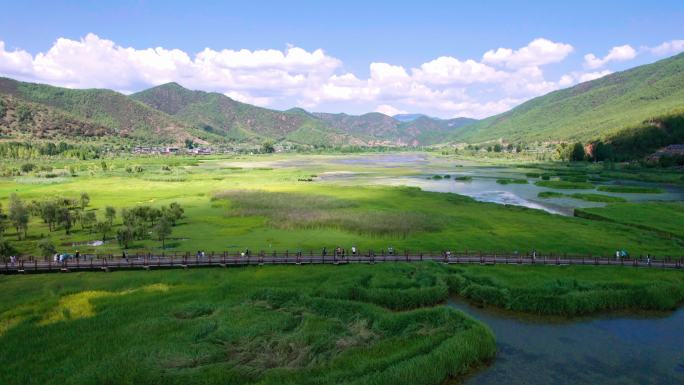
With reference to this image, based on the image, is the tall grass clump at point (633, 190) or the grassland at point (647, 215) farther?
the tall grass clump at point (633, 190)

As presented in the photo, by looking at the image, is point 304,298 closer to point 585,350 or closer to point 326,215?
point 585,350

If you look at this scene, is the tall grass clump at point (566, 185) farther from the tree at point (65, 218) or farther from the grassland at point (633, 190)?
the tree at point (65, 218)

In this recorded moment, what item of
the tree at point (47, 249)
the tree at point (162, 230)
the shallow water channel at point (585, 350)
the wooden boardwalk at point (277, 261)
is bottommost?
the shallow water channel at point (585, 350)

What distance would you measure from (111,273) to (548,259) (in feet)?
165

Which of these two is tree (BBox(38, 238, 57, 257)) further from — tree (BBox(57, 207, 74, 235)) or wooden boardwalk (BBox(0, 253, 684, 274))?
tree (BBox(57, 207, 74, 235))

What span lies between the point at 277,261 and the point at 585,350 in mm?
32423

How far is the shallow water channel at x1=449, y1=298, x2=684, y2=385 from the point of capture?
28688mm

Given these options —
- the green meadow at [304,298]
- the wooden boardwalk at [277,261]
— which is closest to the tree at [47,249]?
the wooden boardwalk at [277,261]

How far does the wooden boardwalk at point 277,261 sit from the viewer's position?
4872 cm

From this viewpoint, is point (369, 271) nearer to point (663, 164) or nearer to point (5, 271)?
point (5, 271)

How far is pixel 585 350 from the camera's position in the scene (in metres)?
32.2

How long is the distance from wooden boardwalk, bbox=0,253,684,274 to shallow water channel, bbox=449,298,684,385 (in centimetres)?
1162

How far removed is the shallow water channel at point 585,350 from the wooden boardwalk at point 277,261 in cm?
1162

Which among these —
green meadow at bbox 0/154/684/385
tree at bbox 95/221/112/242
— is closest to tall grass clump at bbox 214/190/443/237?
green meadow at bbox 0/154/684/385
